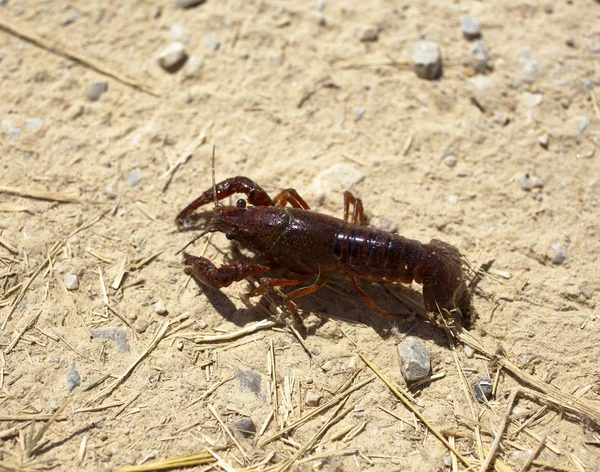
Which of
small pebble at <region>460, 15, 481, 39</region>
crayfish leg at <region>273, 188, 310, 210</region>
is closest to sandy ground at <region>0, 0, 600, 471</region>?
small pebble at <region>460, 15, 481, 39</region>

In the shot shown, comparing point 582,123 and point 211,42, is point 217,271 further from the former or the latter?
point 582,123

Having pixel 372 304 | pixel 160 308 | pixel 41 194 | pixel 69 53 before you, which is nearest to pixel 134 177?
pixel 41 194

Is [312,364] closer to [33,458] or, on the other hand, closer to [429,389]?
[429,389]

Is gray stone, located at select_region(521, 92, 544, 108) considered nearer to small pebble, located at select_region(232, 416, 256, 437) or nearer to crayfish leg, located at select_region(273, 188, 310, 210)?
crayfish leg, located at select_region(273, 188, 310, 210)

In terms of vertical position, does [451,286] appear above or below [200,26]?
below

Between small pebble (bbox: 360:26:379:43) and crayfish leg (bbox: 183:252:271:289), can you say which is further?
small pebble (bbox: 360:26:379:43)

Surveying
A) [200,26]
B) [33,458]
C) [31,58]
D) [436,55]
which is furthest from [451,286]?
[31,58]
